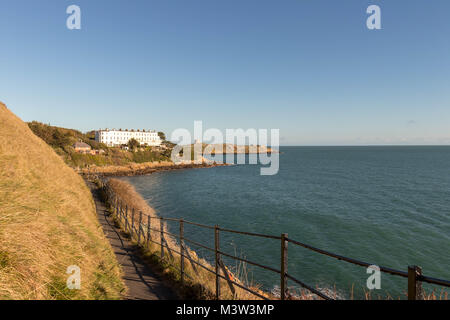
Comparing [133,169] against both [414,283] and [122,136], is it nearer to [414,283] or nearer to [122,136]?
[122,136]

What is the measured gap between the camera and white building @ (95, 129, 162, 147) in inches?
4887

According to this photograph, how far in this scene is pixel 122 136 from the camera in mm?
132125

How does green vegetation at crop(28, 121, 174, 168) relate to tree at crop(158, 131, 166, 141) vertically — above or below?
below

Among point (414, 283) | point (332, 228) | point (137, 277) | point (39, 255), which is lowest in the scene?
point (332, 228)

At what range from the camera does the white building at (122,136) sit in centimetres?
12412

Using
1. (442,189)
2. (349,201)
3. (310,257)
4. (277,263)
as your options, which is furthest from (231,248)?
(442,189)

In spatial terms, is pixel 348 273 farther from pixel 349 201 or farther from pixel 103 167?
pixel 103 167

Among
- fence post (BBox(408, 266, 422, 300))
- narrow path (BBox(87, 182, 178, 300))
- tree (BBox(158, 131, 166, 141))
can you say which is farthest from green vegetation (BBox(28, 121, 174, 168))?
fence post (BBox(408, 266, 422, 300))

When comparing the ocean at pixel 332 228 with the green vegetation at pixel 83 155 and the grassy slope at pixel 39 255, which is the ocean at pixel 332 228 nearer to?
the grassy slope at pixel 39 255

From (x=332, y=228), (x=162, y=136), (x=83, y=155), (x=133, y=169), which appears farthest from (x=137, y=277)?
(x=162, y=136)

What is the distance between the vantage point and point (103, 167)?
7194 centimetres

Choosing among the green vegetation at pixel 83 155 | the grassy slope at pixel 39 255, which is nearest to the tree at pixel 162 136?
the green vegetation at pixel 83 155

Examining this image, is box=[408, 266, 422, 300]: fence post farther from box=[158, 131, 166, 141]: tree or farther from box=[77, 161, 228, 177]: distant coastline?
box=[158, 131, 166, 141]: tree
